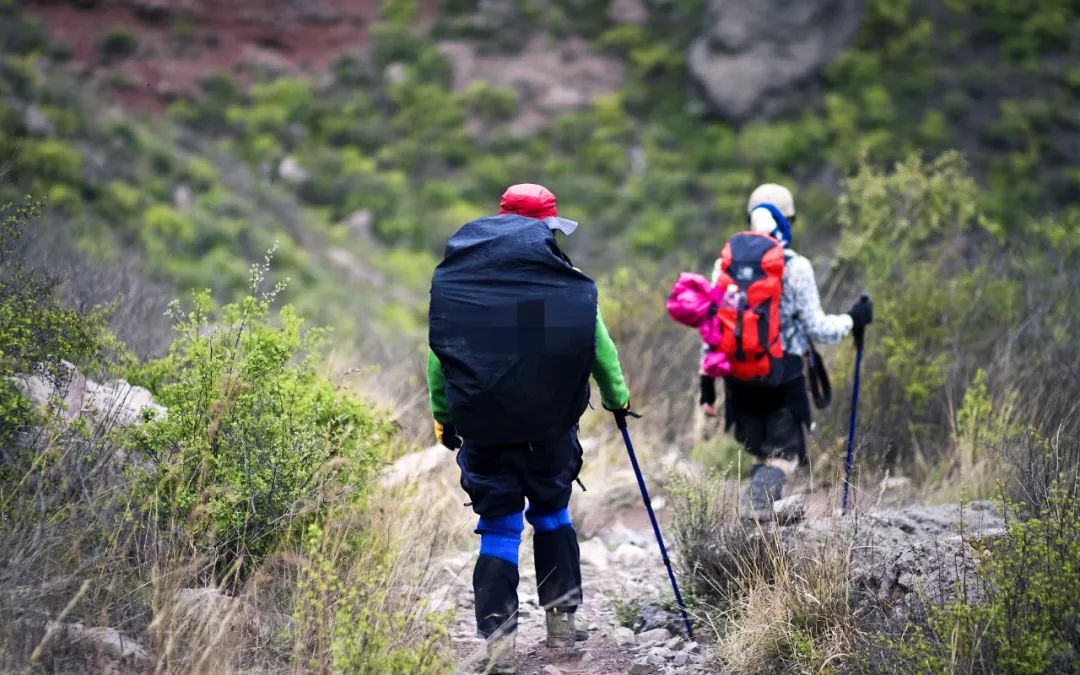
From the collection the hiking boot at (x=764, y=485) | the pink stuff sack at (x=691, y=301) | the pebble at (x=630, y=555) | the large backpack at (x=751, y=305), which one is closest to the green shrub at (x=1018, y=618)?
the hiking boot at (x=764, y=485)

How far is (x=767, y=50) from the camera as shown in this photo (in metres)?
22.1

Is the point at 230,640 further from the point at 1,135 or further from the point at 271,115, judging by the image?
the point at 271,115

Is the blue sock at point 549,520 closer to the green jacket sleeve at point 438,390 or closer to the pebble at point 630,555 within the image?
the green jacket sleeve at point 438,390

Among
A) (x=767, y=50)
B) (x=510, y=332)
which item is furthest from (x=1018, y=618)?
(x=767, y=50)

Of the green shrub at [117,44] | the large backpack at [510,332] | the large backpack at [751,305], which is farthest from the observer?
the green shrub at [117,44]

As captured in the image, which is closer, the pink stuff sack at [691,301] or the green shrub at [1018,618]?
the green shrub at [1018,618]

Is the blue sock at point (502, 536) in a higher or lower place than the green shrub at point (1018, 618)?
lower

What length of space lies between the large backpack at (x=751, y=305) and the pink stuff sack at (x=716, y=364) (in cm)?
4

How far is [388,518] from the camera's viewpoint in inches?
174

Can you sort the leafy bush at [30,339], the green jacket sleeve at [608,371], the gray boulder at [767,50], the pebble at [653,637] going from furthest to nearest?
the gray boulder at [767,50] → the pebble at [653,637] → the green jacket sleeve at [608,371] → the leafy bush at [30,339]

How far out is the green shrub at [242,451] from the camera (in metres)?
3.87

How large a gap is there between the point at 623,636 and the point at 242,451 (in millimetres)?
1709

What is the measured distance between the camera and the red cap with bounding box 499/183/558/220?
13.0ft

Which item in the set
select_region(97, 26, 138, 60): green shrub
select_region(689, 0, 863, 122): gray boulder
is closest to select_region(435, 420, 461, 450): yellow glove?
select_region(689, 0, 863, 122): gray boulder
